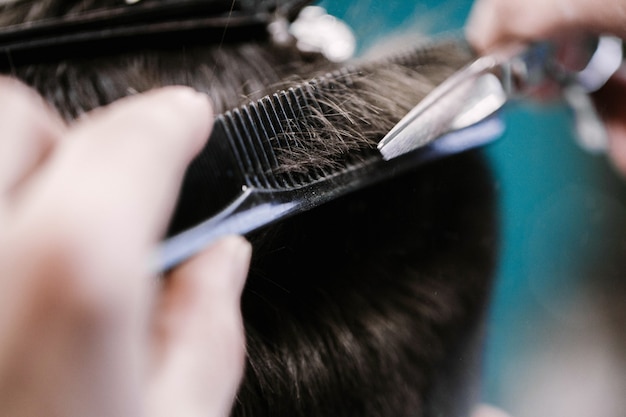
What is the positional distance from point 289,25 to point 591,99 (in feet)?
0.99

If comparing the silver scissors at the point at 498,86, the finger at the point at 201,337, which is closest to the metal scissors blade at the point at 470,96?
the silver scissors at the point at 498,86

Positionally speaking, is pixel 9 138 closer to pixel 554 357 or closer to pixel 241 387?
pixel 241 387

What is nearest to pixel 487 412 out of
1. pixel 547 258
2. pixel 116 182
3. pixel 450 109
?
pixel 547 258

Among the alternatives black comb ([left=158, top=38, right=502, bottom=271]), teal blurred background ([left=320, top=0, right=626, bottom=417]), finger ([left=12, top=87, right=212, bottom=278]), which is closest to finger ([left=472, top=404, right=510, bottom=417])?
teal blurred background ([left=320, top=0, right=626, bottom=417])

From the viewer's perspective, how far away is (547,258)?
0.51 metres

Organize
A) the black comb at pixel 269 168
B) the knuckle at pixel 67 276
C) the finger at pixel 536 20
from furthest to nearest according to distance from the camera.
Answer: the finger at pixel 536 20
the black comb at pixel 269 168
the knuckle at pixel 67 276

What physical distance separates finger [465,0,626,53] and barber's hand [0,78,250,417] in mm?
340

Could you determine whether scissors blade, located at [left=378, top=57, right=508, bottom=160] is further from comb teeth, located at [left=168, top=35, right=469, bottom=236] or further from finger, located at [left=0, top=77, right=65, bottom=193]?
finger, located at [left=0, top=77, right=65, bottom=193]

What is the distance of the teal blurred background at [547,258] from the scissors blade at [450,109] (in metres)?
0.05

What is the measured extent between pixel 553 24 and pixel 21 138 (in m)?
0.41

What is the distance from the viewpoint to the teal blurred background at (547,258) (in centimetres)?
49

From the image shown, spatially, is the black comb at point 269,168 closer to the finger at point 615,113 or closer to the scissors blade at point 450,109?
the scissors blade at point 450,109

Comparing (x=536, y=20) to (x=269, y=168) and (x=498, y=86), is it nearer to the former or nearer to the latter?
(x=498, y=86)

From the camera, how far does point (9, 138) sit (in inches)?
8.3
